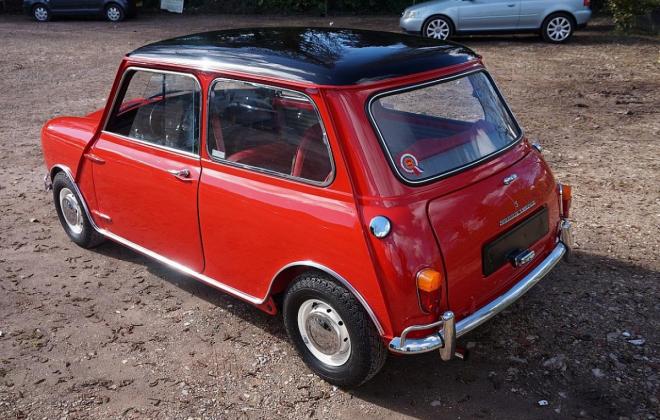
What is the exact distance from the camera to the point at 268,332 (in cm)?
409

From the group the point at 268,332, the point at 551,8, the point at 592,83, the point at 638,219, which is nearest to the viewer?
the point at 268,332

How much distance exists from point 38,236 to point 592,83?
859 cm

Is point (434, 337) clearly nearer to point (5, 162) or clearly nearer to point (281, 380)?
point (281, 380)

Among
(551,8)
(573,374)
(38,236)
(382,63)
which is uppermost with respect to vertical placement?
(551,8)

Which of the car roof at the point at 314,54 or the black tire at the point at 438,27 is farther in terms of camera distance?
the black tire at the point at 438,27

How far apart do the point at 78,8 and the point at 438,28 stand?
41.2 ft

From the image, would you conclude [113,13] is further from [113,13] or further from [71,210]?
[71,210]

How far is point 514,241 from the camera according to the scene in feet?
11.5

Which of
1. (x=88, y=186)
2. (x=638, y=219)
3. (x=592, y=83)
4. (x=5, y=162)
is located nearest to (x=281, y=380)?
(x=88, y=186)

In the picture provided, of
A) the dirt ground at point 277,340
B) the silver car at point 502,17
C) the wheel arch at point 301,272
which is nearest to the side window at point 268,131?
the wheel arch at point 301,272

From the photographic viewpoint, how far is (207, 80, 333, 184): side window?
11.0 feet

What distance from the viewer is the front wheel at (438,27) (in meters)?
14.1

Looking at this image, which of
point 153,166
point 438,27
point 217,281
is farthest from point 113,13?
point 217,281

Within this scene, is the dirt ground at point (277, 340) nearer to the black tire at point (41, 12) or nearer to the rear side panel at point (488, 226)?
the rear side panel at point (488, 226)
